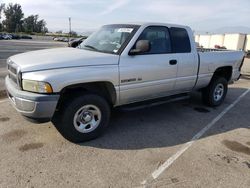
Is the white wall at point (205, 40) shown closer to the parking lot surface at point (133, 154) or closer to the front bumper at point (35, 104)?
the parking lot surface at point (133, 154)

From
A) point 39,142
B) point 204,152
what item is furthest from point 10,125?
point 204,152

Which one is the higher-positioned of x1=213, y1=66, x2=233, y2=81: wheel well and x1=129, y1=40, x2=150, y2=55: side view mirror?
x1=129, y1=40, x2=150, y2=55: side view mirror

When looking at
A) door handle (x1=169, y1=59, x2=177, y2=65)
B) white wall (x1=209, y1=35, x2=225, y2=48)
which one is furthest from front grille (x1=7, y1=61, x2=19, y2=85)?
white wall (x1=209, y1=35, x2=225, y2=48)

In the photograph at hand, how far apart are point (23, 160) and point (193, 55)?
384 centimetres

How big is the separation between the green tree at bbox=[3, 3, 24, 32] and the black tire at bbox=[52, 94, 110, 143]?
112m

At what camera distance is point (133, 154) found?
3965 mm

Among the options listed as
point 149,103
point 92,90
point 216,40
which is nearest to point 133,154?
point 92,90

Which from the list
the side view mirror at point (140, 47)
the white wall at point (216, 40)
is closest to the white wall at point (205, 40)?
the white wall at point (216, 40)

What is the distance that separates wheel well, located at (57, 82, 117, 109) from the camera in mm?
4023

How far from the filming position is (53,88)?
12.0 feet

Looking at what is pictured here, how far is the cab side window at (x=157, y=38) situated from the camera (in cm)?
483

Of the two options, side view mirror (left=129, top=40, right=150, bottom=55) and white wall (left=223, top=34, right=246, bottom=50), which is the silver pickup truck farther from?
white wall (left=223, top=34, right=246, bottom=50)

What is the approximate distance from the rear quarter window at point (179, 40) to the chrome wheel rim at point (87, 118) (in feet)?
6.69

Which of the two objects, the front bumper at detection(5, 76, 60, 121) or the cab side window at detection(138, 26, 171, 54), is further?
the cab side window at detection(138, 26, 171, 54)
